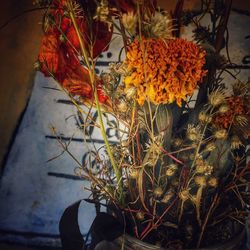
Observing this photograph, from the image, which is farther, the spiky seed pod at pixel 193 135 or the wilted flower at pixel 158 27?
the spiky seed pod at pixel 193 135

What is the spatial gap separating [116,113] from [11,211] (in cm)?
79

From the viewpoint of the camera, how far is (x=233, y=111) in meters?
0.56

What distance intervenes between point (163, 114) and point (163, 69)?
0.12 metres

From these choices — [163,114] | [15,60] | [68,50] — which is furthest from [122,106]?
[15,60]

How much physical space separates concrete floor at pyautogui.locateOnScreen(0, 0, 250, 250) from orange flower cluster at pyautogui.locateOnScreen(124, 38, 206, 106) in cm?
68

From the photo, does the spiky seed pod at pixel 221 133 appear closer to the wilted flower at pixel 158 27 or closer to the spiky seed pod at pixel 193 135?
the spiky seed pod at pixel 193 135

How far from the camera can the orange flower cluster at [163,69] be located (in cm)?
50

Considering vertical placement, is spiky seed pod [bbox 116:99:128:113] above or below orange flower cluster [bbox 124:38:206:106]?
below

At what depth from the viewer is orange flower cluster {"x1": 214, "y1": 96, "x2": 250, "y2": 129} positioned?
56 cm

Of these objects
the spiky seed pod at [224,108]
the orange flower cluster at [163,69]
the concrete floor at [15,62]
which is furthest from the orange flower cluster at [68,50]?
the concrete floor at [15,62]

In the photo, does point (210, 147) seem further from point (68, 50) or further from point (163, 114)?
point (68, 50)

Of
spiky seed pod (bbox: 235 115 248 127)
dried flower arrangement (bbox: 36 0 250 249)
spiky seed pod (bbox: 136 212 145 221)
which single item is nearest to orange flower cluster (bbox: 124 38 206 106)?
dried flower arrangement (bbox: 36 0 250 249)

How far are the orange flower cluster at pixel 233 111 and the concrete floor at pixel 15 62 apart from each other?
29.3 inches

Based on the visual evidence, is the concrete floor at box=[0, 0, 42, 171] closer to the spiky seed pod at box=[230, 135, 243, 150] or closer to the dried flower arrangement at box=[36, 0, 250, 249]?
the dried flower arrangement at box=[36, 0, 250, 249]
